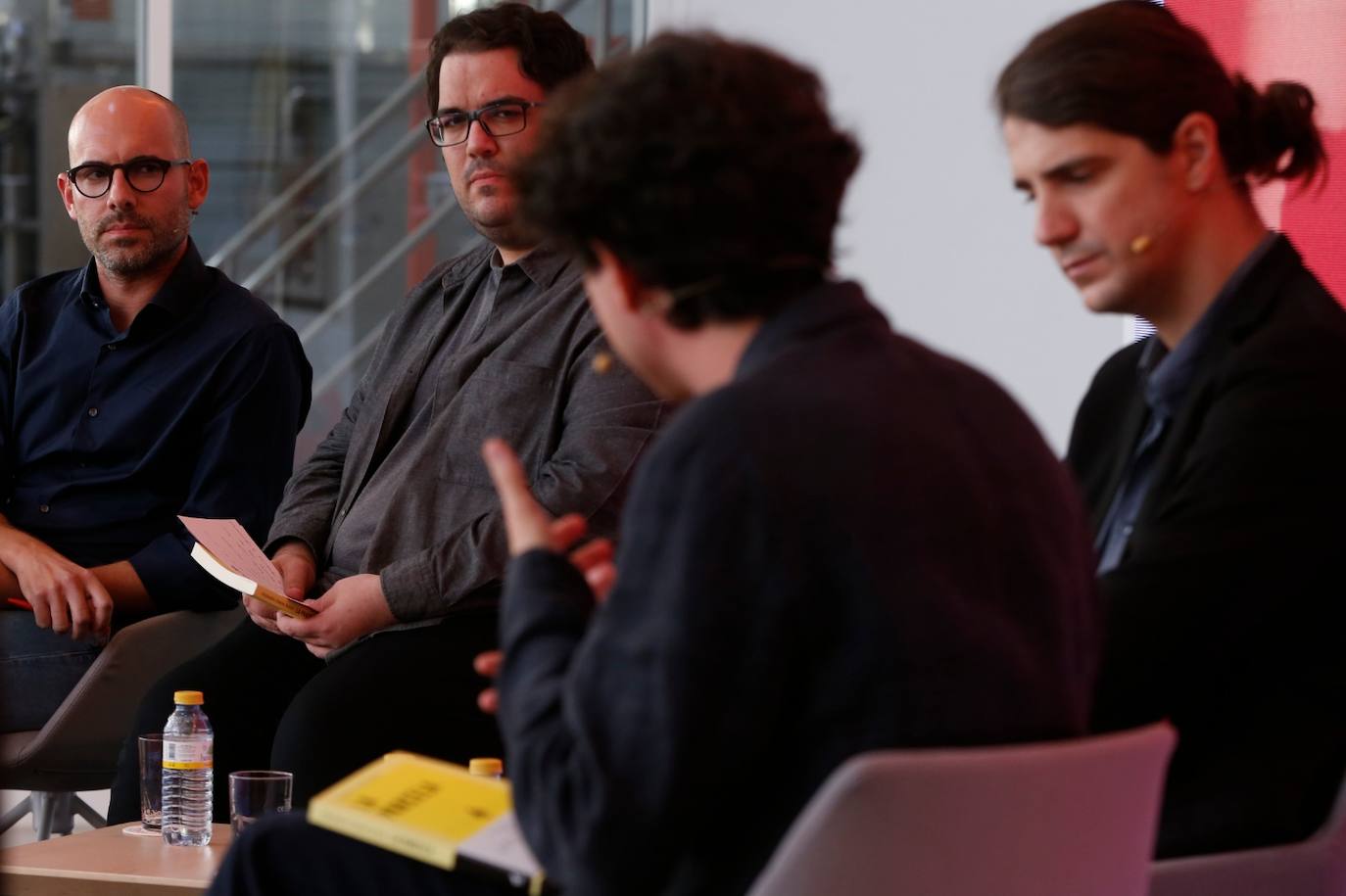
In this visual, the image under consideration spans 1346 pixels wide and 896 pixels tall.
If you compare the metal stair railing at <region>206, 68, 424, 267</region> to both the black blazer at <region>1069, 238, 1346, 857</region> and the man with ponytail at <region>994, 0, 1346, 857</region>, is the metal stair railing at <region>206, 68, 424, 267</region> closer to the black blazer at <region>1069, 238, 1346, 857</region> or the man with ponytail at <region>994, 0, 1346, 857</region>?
the man with ponytail at <region>994, 0, 1346, 857</region>

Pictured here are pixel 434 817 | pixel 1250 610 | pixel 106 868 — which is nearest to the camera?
pixel 434 817

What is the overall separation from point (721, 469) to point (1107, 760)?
1.11 ft

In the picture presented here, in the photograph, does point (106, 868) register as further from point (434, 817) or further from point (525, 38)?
point (525, 38)

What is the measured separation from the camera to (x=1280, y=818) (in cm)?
159

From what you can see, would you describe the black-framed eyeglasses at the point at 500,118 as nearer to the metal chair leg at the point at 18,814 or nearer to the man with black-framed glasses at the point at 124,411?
the man with black-framed glasses at the point at 124,411

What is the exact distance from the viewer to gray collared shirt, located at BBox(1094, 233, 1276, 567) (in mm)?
1753

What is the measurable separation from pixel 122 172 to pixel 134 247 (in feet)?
0.48

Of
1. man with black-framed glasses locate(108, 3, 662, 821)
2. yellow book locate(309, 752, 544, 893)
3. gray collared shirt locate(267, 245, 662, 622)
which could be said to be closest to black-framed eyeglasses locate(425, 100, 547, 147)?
man with black-framed glasses locate(108, 3, 662, 821)

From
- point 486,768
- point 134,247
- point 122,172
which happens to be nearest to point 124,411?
point 134,247

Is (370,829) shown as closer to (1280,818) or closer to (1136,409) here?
(1280,818)

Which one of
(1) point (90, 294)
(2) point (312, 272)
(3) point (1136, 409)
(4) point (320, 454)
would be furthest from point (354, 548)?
(2) point (312, 272)

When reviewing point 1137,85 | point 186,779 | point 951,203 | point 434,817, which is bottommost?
point 186,779

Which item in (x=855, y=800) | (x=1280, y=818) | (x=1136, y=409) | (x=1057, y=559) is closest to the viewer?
(x=855, y=800)

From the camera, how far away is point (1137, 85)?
5.64ft
